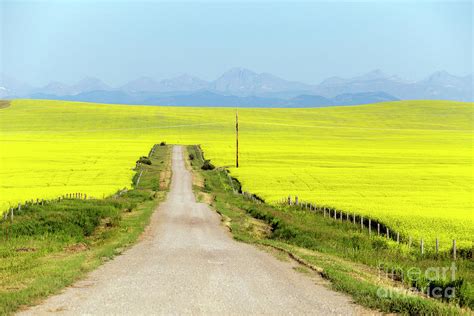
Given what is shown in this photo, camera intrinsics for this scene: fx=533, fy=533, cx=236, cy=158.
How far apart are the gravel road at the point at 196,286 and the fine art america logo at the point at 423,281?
2134 millimetres

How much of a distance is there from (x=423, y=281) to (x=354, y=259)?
17.6ft

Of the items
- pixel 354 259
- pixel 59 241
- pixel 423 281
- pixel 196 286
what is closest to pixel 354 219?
pixel 354 259

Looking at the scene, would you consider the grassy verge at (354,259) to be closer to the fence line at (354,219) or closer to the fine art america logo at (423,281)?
the fine art america logo at (423,281)

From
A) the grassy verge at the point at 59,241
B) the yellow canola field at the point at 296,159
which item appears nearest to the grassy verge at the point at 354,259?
the yellow canola field at the point at 296,159

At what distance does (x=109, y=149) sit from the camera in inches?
3907

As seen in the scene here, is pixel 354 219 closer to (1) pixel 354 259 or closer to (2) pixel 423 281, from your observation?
(1) pixel 354 259

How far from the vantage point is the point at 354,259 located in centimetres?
2375

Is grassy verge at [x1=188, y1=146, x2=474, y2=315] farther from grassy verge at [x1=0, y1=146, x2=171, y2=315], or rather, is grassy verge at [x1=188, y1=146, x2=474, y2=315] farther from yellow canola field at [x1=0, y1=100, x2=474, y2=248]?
grassy verge at [x1=0, y1=146, x2=171, y2=315]

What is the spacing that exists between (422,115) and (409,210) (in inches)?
6766

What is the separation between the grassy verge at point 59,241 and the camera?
51.7 feet

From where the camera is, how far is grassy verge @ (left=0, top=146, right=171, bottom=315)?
1577 centimetres

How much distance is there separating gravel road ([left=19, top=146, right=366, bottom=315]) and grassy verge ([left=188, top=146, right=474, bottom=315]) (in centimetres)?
104

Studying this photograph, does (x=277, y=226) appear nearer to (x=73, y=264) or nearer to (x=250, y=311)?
(x=73, y=264)

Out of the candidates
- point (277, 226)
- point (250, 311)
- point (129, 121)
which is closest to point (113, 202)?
point (277, 226)
